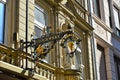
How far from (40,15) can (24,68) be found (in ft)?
10.0

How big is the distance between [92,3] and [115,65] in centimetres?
332

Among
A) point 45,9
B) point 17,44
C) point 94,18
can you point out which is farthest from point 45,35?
point 94,18

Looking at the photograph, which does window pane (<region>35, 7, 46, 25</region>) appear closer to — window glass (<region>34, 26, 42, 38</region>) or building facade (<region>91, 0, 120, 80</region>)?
window glass (<region>34, 26, 42, 38</region>)

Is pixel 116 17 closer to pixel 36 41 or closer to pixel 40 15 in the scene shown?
pixel 40 15

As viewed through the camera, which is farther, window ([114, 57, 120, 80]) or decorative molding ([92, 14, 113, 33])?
A: window ([114, 57, 120, 80])

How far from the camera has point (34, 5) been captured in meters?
11.4

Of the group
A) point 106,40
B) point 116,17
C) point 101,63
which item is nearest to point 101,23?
point 106,40

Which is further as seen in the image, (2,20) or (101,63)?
(101,63)

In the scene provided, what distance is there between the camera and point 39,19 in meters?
11.9

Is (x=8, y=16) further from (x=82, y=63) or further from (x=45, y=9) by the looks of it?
(x=82, y=63)

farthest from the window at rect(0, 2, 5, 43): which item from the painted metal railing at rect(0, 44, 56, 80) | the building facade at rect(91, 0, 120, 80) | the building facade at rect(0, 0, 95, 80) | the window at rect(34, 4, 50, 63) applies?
the building facade at rect(91, 0, 120, 80)

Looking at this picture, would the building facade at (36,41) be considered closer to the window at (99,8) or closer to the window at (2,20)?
the window at (2,20)

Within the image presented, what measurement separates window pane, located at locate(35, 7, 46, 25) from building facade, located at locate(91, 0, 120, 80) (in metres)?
3.77

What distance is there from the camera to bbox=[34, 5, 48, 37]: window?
37.9ft
